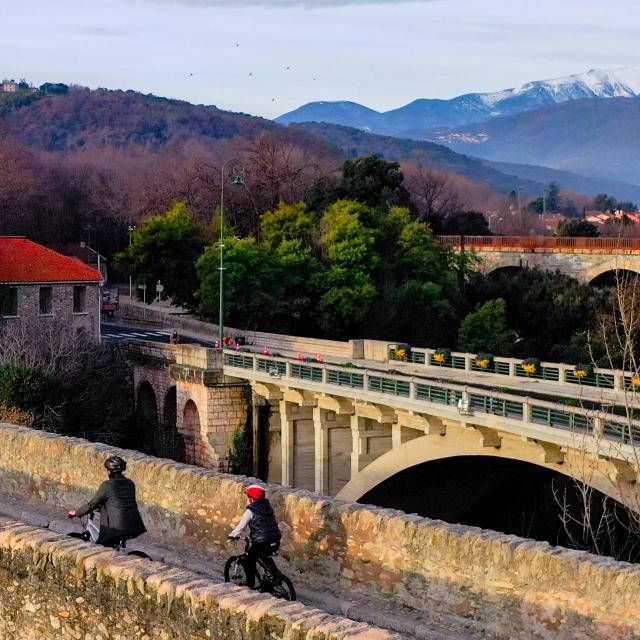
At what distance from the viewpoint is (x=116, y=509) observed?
1211 cm

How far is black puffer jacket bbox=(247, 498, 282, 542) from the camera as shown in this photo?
12.1 meters

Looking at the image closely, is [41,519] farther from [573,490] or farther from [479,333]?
[479,333]

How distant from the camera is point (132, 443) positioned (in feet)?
137

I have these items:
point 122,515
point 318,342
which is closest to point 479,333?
point 318,342

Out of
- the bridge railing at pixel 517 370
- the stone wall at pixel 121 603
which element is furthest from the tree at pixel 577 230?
the stone wall at pixel 121 603

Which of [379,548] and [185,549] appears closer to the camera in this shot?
[379,548]

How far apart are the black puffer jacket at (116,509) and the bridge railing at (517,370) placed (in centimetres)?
1650

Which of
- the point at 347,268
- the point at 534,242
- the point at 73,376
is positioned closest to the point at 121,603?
the point at 73,376

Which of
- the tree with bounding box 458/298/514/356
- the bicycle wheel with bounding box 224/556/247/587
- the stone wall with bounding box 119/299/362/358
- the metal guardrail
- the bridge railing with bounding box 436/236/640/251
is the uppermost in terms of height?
the bridge railing with bounding box 436/236/640/251

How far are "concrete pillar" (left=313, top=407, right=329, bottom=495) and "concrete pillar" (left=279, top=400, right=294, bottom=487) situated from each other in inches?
67.2

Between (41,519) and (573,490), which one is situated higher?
(41,519)

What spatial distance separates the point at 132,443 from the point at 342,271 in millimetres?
19487

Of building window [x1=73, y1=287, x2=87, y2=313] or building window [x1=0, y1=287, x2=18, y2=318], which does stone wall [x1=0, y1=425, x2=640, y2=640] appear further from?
building window [x1=73, y1=287, x2=87, y2=313]

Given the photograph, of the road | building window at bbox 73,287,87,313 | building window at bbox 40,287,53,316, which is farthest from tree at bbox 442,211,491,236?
building window at bbox 40,287,53,316
